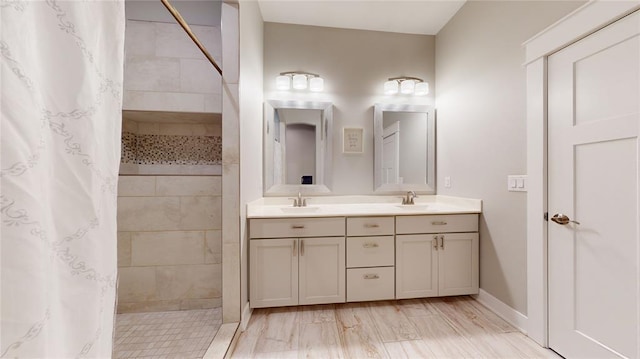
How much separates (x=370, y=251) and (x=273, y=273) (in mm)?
787

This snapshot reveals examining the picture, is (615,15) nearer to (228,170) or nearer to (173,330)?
(228,170)

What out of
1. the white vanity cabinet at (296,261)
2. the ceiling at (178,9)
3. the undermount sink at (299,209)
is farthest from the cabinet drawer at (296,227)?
the ceiling at (178,9)

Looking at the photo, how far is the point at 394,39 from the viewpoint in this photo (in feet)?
8.73

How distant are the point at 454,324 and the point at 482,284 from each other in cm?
52

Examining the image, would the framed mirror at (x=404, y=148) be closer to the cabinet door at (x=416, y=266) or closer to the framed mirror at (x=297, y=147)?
the framed mirror at (x=297, y=147)

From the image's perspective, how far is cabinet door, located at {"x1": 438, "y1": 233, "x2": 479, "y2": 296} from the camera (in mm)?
2105

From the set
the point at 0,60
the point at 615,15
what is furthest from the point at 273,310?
the point at 615,15

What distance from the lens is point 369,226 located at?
2039 mm

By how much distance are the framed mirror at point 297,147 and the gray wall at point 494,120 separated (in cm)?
123

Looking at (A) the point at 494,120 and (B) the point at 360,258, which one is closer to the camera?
(A) the point at 494,120

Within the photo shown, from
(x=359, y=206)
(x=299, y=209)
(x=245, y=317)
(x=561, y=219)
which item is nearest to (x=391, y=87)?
(x=359, y=206)

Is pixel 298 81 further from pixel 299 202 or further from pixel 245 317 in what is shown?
pixel 245 317

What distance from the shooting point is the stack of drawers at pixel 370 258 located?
201cm

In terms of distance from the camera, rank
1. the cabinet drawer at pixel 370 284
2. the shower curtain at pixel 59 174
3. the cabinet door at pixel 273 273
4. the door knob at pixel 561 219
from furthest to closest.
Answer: the cabinet drawer at pixel 370 284 < the cabinet door at pixel 273 273 < the door knob at pixel 561 219 < the shower curtain at pixel 59 174
